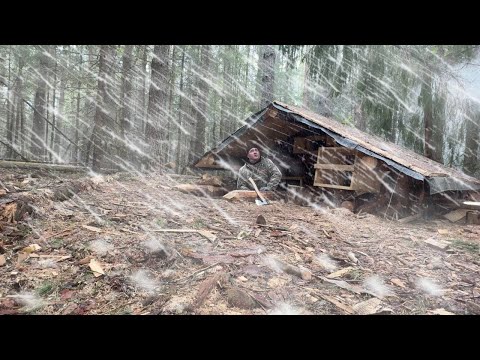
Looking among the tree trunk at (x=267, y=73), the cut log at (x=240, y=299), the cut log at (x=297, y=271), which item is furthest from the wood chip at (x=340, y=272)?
the tree trunk at (x=267, y=73)

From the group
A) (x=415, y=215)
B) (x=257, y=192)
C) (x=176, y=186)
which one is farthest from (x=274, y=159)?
(x=415, y=215)

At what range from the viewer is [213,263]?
3.76 meters

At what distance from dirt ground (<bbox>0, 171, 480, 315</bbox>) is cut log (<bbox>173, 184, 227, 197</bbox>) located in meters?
2.34

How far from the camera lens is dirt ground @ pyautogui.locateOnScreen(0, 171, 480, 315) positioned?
119 inches

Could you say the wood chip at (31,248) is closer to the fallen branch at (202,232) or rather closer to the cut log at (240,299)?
the fallen branch at (202,232)

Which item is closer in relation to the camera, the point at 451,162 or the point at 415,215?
the point at 415,215

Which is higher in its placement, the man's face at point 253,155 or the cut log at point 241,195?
the man's face at point 253,155

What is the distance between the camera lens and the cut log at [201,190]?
8.50 metres

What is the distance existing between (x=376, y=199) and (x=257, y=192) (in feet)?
9.60

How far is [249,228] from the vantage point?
5.27m

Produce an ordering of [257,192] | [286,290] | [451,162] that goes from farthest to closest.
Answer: [451,162]
[257,192]
[286,290]

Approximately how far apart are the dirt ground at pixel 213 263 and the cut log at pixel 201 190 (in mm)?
2339

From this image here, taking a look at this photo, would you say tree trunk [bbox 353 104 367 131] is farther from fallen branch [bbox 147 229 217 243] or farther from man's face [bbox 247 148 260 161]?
fallen branch [bbox 147 229 217 243]

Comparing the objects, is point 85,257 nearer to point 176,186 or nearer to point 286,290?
point 286,290
